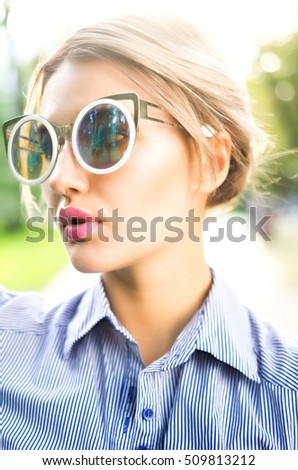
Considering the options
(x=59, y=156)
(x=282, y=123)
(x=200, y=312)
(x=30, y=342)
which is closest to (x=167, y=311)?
(x=200, y=312)

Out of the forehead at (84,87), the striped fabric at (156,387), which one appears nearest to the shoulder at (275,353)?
the striped fabric at (156,387)

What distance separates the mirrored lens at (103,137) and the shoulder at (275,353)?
0.76 m

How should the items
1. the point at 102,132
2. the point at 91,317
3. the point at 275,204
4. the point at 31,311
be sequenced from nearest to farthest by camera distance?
the point at 102,132 < the point at 91,317 < the point at 31,311 < the point at 275,204

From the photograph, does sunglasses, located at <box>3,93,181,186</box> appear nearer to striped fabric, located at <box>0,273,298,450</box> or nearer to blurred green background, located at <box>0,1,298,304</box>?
striped fabric, located at <box>0,273,298,450</box>

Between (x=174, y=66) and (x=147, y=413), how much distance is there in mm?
1051

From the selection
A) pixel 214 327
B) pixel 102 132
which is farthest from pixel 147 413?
pixel 102 132

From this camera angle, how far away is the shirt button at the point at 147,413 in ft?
4.88

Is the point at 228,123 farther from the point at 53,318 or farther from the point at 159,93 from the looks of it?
the point at 53,318

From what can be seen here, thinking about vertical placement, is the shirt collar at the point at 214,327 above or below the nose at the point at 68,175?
below

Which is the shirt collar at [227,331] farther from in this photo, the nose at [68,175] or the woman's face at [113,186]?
the nose at [68,175]

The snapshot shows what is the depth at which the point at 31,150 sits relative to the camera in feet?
5.26

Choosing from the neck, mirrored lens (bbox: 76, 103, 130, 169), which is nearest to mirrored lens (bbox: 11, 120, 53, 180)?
mirrored lens (bbox: 76, 103, 130, 169)

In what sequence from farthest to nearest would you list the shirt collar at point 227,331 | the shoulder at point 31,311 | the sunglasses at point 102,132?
the shoulder at point 31,311
the shirt collar at point 227,331
the sunglasses at point 102,132

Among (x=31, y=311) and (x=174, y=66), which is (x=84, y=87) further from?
(x=31, y=311)
